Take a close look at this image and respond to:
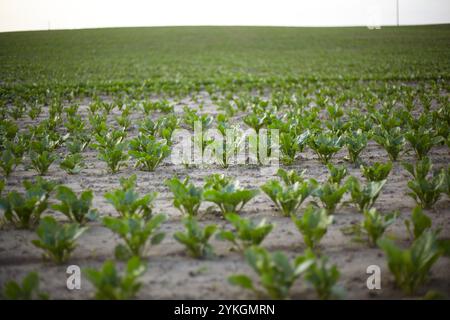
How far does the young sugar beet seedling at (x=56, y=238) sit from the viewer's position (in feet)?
8.13

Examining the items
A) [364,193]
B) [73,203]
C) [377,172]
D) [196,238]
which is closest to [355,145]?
[377,172]

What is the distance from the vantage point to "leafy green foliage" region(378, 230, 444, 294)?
202cm

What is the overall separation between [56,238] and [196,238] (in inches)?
39.3

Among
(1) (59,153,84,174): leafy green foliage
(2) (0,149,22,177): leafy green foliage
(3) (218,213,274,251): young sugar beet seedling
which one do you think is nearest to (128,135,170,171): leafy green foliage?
(1) (59,153,84,174): leafy green foliage

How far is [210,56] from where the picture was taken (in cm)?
3353

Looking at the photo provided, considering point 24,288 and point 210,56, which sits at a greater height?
point 210,56

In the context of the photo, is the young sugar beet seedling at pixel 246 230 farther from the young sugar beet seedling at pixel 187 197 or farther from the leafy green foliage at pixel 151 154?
the leafy green foliage at pixel 151 154

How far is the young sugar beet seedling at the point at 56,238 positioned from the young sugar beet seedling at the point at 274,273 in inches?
48.5

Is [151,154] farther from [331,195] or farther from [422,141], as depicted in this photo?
[422,141]

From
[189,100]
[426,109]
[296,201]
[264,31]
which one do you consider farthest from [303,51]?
[296,201]

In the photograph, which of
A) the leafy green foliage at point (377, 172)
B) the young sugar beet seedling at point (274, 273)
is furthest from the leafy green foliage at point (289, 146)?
the young sugar beet seedling at point (274, 273)

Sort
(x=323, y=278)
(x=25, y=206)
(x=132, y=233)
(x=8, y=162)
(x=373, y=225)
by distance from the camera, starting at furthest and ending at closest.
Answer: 1. (x=8, y=162)
2. (x=25, y=206)
3. (x=373, y=225)
4. (x=132, y=233)
5. (x=323, y=278)

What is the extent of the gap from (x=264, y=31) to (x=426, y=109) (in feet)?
156

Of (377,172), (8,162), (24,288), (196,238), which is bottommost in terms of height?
(24,288)
